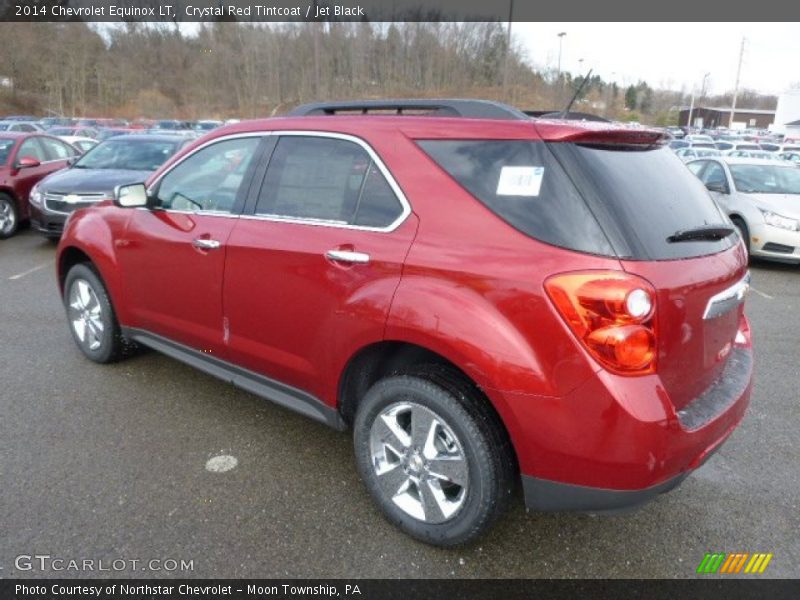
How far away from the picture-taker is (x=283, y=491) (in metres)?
2.78

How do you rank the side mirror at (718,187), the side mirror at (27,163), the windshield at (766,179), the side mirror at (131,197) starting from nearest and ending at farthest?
the side mirror at (131,197)
the windshield at (766,179)
the side mirror at (718,187)
the side mirror at (27,163)

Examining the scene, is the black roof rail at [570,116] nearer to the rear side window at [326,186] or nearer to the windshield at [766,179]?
the rear side window at [326,186]

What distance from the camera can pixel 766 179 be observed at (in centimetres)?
871

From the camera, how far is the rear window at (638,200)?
199 cm

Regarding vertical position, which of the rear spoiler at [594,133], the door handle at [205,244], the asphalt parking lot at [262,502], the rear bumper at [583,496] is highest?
the rear spoiler at [594,133]

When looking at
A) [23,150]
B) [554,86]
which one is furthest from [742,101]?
[23,150]

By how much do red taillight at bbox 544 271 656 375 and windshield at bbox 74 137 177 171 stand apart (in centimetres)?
816

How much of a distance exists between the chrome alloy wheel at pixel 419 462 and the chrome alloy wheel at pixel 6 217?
878 centimetres

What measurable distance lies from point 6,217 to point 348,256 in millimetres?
8720

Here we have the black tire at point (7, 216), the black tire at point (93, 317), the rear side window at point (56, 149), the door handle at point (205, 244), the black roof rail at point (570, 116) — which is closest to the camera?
the black roof rail at point (570, 116)

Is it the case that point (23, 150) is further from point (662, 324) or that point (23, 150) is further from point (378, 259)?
point (662, 324)

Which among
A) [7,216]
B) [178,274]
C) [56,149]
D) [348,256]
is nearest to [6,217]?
[7,216]

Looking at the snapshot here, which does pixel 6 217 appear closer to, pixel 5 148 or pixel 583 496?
pixel 5 148

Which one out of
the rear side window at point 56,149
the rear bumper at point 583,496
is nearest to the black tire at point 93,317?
the rear bumper at point 583,496
